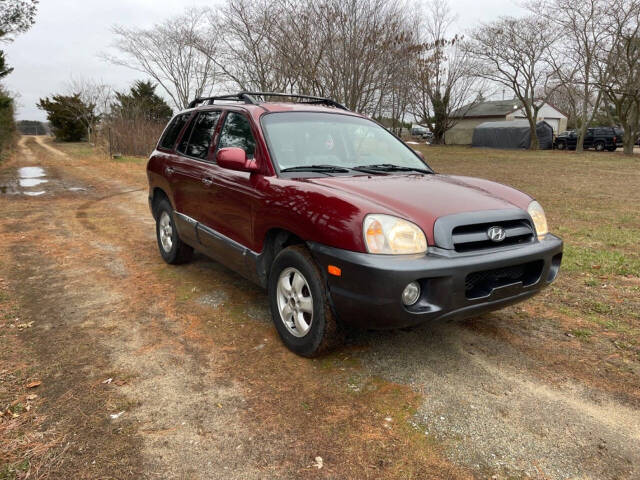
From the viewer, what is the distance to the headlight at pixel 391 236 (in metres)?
2.64

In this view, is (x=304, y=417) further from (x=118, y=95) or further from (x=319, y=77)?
(x=118, y=95)

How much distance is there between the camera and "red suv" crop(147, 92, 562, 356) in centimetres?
266

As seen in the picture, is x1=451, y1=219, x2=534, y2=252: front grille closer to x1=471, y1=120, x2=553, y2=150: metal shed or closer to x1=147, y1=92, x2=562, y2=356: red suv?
x1=147, y1=92, x2=562, y2=356: red suv

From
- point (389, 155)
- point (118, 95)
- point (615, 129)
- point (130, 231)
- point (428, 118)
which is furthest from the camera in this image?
point (428, 118)

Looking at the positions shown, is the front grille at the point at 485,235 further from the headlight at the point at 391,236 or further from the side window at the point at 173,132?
the side window at the point at 173,132

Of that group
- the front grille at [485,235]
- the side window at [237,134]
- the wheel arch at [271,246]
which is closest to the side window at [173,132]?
the side window at [237,134]

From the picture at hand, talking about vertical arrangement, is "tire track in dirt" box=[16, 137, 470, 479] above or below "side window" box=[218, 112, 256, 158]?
below

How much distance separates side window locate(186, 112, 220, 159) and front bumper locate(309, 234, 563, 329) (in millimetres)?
2026

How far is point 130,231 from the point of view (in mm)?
7316

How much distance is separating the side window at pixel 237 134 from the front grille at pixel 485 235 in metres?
1.77

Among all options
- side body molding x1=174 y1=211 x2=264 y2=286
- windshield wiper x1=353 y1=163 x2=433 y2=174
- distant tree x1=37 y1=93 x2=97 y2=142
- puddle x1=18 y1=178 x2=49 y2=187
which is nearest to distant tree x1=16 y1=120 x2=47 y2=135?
distant tree x1=37 y1=93 x2=97 y2=142

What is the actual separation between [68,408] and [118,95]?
1528 inches

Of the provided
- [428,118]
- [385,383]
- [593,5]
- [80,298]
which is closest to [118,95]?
[428,118]

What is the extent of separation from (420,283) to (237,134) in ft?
7.06
